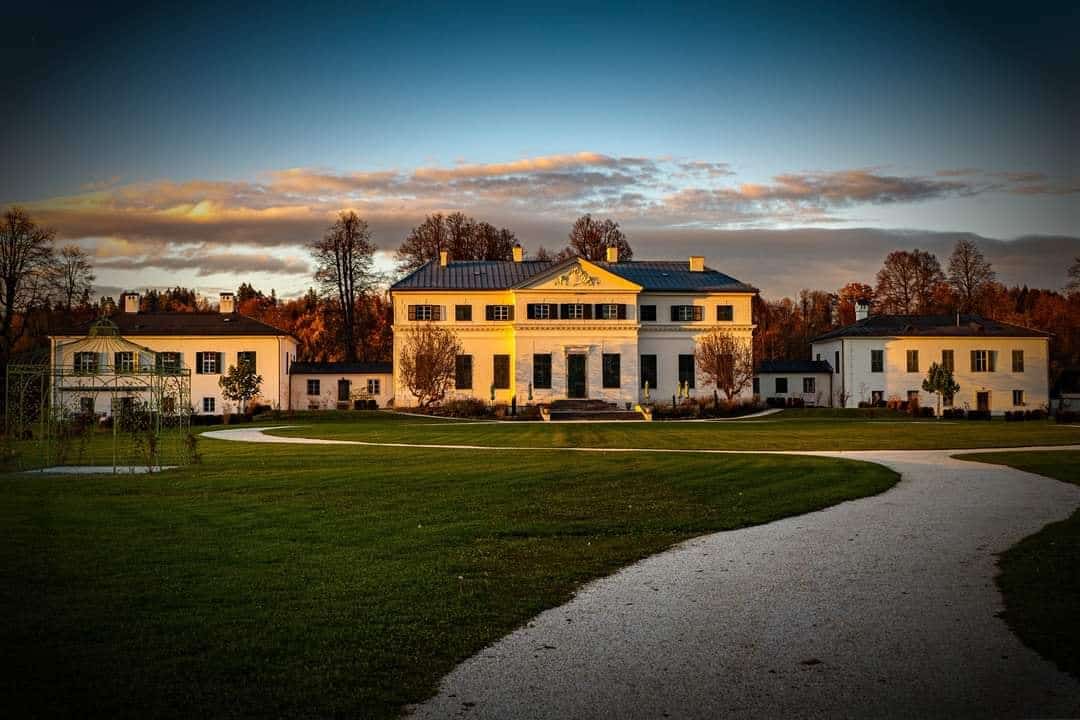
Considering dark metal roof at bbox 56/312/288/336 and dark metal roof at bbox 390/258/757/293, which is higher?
dark metal roof at bbox 390/258/757/293

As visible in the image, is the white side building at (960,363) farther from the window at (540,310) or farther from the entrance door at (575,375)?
the window at (540,310)

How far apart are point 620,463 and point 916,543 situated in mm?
9879

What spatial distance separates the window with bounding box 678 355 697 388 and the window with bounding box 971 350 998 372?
17.7 meters

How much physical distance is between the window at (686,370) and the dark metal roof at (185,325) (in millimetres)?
23283

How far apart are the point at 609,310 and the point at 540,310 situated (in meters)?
3.98

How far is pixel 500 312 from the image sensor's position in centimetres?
5359

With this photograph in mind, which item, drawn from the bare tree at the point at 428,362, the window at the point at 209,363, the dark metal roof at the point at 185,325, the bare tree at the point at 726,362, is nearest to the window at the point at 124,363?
the dark metal roof at the point at 185,325

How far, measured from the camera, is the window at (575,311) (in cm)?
5212

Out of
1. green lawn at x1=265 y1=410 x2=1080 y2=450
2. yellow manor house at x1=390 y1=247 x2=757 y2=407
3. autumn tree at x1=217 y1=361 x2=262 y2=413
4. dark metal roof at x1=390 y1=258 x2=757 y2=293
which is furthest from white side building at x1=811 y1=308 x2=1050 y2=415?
autumn tree at x1=217 y1=361 x2=262 y2=413

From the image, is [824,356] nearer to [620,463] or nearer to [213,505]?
[620,463]

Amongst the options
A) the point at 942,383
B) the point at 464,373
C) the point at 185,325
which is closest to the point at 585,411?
the point at 464,373

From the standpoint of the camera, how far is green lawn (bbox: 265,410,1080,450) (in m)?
27.9

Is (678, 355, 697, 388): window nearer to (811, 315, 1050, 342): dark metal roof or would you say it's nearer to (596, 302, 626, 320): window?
(596, 302, 626, 320): window

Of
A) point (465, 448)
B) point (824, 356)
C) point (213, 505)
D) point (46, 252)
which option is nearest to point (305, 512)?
point (213, 505)
